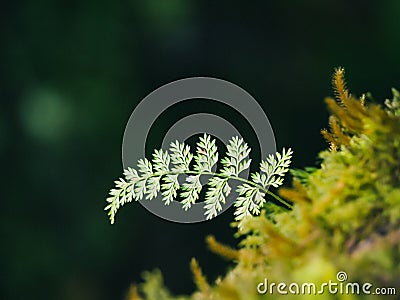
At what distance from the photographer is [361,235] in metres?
0.53

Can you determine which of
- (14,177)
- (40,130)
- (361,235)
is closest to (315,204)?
(361,235)

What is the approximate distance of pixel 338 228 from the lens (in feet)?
1.77

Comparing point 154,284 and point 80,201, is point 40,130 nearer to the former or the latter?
point 80,201

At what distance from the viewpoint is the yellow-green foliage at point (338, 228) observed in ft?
1.63

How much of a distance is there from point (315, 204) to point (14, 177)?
185 inches

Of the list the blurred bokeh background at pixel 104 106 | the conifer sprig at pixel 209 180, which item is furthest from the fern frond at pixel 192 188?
the blurred bokeh background at pixel 104 106

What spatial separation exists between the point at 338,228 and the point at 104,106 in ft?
14.4

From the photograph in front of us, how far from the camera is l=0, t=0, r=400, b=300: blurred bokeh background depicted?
491 cm

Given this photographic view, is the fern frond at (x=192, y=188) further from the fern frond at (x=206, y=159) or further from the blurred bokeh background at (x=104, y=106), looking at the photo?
the blurred bokeh background at (x=104, y=106)

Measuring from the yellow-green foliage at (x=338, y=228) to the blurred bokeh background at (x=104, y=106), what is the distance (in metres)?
4.15

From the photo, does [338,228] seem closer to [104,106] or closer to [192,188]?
[192,188]

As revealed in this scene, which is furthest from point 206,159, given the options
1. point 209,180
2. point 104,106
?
point 104,106

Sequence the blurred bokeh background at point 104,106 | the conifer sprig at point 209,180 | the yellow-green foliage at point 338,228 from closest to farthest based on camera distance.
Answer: the yellow-green foliage at point 338,228 < the conifer sprig at point 209,180 < the blurred bokeh background at point 104,106

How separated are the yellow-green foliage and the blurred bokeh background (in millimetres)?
4151
